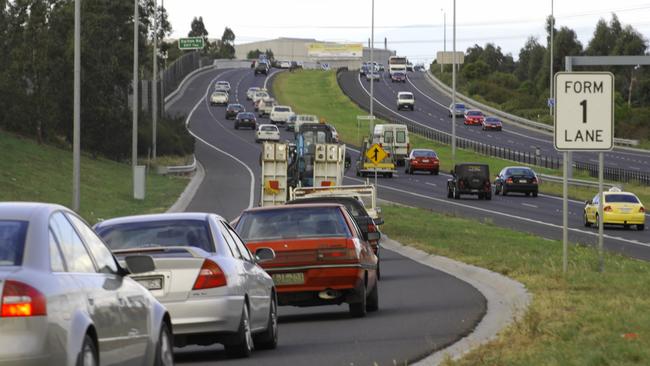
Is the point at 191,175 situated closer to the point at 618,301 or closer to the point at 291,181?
the point at 291,181

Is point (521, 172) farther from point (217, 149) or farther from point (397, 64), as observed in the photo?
point (397, 64)

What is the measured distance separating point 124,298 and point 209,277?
3857 mm

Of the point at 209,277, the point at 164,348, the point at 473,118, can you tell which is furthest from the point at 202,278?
the point at 473,118

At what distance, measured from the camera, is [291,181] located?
2064 inches

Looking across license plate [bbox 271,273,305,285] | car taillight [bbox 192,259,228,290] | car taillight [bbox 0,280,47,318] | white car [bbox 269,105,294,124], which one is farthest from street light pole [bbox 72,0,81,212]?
white car [bbox 269,105,294,124]

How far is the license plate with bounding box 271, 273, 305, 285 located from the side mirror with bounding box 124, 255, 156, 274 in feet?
27.6

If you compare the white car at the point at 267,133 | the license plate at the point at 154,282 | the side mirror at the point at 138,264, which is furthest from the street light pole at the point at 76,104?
the white car at the point at 267,133

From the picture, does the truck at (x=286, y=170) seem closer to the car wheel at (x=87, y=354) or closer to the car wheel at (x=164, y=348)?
the car wheel at (x=164, y=348)

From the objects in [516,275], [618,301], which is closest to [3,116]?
[516,275]

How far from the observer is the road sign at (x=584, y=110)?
76.9ft

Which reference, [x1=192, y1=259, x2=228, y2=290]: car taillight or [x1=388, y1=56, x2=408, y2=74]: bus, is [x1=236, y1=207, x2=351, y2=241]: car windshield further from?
[x1=388, y1=56, x2=408, y2=74]: bus

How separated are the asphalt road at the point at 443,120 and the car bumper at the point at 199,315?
66770 millimetres

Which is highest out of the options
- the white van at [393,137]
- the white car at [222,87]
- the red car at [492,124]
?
the white car at [222,87]

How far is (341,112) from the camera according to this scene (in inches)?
5266
